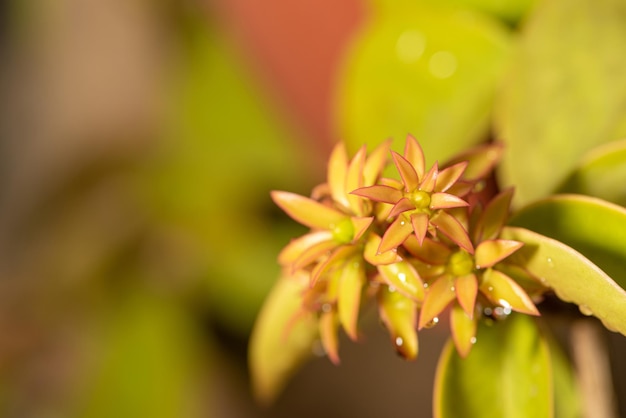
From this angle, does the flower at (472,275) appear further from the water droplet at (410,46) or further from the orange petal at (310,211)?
the water droplet at (410,46)

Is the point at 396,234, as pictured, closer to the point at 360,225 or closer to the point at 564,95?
the point at 360,225

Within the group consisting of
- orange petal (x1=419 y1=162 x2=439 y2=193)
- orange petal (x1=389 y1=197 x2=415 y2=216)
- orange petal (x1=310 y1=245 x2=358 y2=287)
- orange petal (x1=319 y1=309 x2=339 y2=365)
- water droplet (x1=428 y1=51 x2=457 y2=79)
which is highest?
water droplet (x1=428 y1=51 x2=457 y2=79)

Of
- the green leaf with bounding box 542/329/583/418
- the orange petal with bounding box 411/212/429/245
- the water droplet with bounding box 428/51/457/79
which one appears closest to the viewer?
the orange petal with bounding box 411/212/429/245

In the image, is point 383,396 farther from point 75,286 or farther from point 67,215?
point 67,215

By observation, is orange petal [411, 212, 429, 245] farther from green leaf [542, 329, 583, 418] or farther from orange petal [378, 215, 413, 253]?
green leaf [542, 329, 583, 418]

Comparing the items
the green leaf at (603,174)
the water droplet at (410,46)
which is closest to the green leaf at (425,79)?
the water droplet at (410,46)

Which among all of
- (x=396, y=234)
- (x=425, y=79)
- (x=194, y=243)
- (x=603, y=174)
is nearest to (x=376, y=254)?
(x=396, y=234)

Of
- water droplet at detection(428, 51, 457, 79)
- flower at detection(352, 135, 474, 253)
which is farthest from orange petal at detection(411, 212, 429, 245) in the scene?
water droplet at detection(428, 51, 457, 79)

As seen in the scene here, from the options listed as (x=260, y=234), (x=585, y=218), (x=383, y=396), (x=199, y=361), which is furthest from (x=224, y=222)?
(x=585, y=218)
